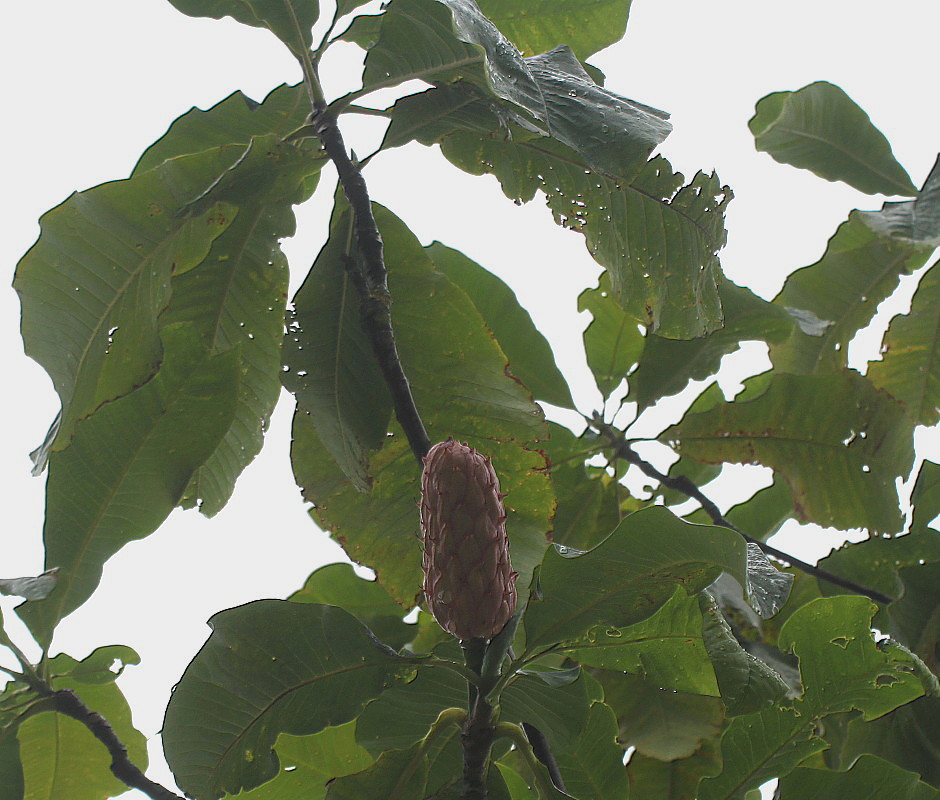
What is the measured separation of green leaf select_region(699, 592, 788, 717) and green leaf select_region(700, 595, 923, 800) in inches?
2.6

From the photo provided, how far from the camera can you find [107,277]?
1.18 meters

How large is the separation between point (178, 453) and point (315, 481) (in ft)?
0.79

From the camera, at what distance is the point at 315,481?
50.7 inches

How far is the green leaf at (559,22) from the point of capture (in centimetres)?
146

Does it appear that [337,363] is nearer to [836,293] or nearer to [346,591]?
[346,591]

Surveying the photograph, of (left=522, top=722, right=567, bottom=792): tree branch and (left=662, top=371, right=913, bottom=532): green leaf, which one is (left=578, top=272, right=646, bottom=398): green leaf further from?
(left=522, top=722, right=567, bottom=792): tree branch

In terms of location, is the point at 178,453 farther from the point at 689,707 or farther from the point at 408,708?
the point at 689,707

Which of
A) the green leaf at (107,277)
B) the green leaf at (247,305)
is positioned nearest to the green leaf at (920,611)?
the green leaf at (247,305)

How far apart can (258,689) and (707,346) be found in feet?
3.48

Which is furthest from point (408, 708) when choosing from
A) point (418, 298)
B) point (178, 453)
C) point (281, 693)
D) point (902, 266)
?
point (902, 266)

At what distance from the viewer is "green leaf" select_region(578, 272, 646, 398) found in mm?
1897

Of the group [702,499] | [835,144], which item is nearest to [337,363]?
[702,499]

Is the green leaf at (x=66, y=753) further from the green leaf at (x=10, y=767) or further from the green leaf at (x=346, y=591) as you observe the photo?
the green leaf at (x=346, y=591)

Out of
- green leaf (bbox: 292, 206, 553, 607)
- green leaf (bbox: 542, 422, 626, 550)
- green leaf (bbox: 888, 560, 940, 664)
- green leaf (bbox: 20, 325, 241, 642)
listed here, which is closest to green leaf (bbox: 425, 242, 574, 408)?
green leaf (bbox: 542, 422, 626, 550)
